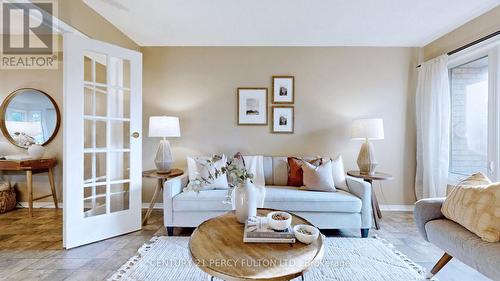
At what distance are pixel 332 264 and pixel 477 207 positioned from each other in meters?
1.09

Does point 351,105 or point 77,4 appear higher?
point 77,4

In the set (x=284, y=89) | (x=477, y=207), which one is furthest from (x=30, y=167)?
(x=477, y=207)

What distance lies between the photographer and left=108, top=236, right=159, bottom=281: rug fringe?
1.82m

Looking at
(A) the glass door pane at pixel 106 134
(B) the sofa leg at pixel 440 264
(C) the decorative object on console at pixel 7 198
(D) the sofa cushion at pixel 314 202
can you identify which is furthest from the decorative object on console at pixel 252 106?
(C) the decorative object on console at pixel 7 198

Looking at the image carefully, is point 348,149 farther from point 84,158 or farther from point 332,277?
point 84,158

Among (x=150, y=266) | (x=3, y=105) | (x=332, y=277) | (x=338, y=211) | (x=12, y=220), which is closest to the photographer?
(x=332, y=277)

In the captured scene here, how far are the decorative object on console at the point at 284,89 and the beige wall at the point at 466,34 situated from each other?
1.91 metres

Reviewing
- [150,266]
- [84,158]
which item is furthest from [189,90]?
[150,266]

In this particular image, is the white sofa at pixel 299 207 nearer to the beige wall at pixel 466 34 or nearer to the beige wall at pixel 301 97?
the beige wall at pixel 301 97

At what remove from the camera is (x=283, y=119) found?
11.4 ft

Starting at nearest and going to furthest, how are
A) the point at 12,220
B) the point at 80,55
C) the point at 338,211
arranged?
the point at 80,55
the point at 338,211
the point at 12,220

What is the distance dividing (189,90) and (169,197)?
163cm

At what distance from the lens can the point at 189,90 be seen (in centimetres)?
348

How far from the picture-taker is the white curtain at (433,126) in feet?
9.70
